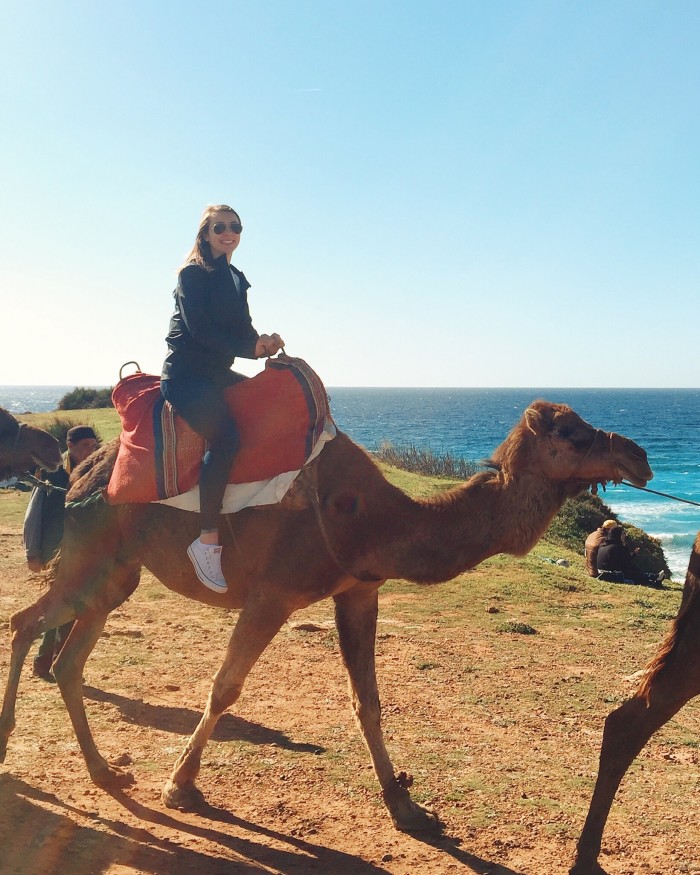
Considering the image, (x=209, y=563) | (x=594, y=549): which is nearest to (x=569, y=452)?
(x=209, y=563)

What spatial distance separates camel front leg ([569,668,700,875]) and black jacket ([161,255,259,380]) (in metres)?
2.92

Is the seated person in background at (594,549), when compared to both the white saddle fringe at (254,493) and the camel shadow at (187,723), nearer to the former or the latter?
the camel shadow at (187,723)

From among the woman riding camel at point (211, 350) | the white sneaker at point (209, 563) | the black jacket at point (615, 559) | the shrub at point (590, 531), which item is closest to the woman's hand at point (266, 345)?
the woman riding camel at point (211, 350)

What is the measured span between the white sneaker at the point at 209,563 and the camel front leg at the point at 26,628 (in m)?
1.41

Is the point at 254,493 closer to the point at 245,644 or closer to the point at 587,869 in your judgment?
the point at 245,644

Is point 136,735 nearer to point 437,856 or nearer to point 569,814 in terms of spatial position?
point 437,856

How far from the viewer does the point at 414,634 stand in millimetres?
8578

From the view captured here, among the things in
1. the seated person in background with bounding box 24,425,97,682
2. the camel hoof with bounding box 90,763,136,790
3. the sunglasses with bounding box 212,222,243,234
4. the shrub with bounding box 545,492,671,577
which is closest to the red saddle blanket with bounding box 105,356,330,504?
the sunglasses with bounding box 212,222,243,234

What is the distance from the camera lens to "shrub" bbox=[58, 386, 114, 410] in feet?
137

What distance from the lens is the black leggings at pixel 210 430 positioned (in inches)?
174

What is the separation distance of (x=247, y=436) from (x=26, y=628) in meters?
2.31

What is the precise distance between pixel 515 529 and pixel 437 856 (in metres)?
1.85

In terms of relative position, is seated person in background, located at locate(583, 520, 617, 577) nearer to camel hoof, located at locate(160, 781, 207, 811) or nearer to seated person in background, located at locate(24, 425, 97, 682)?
seated person in background, located at locate(24, 425, 97, 682)

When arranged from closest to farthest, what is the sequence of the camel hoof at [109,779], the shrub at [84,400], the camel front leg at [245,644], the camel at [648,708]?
the camel at [648,708]
the camel front leg at [245,644]
the camel hoof at [109,779]
the shrub at [84,400]
